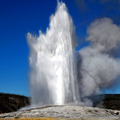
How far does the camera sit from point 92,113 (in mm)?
19844

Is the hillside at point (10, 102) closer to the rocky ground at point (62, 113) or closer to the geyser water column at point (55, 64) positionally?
the geyser water column at point (55, 64)

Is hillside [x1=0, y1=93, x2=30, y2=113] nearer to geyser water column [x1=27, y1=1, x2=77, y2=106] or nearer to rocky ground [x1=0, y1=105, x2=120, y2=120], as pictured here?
geyser water column [x1=27, y1=1, x2=77, y2=106]

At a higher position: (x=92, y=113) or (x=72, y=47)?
(x=72, y=47)

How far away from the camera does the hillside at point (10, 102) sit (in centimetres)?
4266

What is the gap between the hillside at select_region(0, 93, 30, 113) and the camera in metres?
42.7

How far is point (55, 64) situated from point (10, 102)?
21894 millimetres

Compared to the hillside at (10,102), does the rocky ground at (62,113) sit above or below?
below

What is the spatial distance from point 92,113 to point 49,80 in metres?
11.5

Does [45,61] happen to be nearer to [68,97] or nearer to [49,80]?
[49,80]

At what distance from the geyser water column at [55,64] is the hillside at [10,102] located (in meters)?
14.6

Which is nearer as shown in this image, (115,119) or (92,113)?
(115,119)

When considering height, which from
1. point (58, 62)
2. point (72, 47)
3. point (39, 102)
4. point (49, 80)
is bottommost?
point (39, 102)

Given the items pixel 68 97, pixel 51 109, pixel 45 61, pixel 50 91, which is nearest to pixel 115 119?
pixel 51 109

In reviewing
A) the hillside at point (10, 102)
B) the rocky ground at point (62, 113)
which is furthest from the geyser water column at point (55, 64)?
the hillside at point (10, 102)
